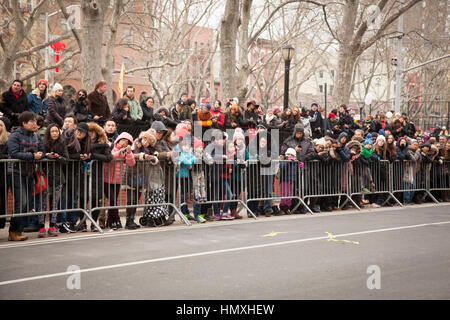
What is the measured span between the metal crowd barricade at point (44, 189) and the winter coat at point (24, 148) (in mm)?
16

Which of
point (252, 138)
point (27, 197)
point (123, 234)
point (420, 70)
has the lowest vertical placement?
point (123, 234)

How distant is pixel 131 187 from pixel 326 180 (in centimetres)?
554

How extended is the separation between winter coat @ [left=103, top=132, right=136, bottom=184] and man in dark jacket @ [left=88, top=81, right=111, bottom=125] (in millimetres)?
2845

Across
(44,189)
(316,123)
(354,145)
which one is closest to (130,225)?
(44,189)

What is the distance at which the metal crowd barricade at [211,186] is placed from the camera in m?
12.3

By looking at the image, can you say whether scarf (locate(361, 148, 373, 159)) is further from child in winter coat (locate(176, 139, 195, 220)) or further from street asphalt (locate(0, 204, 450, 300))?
child in winter coat (locate(176, 139, 195, 220))

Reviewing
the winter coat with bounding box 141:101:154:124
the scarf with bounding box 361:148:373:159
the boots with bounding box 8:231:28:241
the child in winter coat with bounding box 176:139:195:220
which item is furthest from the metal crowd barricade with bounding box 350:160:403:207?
the boots with bounding box 8:231:28:241

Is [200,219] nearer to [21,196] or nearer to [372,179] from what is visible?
[21,196]

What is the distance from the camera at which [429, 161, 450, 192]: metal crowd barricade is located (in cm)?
1770
